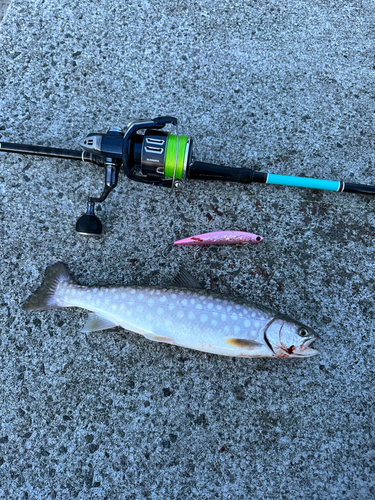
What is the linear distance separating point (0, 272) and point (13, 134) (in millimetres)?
1023

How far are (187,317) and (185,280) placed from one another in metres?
0.26

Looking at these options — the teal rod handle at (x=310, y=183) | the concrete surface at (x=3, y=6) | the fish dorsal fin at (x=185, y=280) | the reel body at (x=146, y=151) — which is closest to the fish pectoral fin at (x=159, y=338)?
the fish dorsal fin at (x=185, y=280)

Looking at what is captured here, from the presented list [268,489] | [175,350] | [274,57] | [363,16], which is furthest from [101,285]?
[363,16]

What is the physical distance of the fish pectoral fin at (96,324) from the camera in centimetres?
209

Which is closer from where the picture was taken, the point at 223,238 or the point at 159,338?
the point at 159,338

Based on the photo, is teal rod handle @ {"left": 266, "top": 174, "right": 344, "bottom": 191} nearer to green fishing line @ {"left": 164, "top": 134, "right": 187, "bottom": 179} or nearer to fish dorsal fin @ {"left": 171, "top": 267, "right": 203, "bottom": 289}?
green fishing line @ {"left": 164, "top": 134, "right": 187, "bottom": 179}

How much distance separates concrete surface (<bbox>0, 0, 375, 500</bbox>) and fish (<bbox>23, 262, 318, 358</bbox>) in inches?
8.1

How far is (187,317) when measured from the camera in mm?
2014

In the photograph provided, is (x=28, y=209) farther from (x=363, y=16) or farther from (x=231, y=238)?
(x=363, y=16)

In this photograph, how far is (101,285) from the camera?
212 centimetres

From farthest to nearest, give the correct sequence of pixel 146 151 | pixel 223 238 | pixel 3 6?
pixel 3 6, pixel 223 238, pixel 146 151

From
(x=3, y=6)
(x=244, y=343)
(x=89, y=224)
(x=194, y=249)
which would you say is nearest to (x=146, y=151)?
(x=89, y=224)

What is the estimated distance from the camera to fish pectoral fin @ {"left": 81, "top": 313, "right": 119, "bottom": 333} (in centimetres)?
209

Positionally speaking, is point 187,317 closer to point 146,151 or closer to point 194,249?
point 194,249
